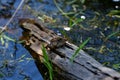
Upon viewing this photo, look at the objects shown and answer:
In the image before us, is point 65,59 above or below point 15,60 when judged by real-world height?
above

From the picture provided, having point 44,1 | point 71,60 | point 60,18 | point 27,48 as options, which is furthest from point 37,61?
point 44,1

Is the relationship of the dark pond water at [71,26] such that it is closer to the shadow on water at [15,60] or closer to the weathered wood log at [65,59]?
the shadow on water at [15,60]

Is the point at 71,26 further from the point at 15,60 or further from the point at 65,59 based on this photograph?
the point at 65,59

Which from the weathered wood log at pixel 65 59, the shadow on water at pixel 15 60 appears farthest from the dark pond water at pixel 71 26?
the weathered wood log at pixel 65 59

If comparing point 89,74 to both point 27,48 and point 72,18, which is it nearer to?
point 27,48

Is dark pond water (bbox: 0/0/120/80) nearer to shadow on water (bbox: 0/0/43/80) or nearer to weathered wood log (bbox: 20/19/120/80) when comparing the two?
shadow on water (bbox: 0/0/43/80)

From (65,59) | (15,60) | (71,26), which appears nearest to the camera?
(65,59)

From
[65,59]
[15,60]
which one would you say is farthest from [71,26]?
[65,59]
